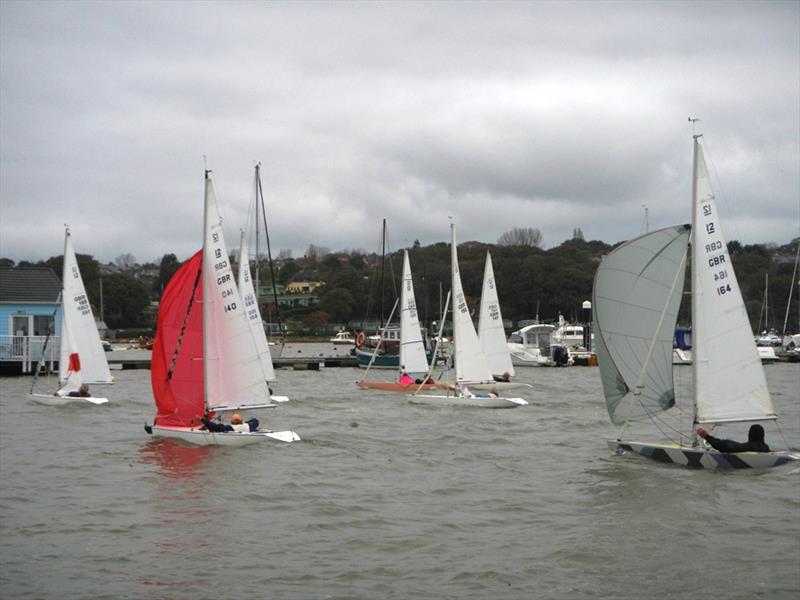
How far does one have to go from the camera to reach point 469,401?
1195 inches

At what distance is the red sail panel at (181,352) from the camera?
20859 mm

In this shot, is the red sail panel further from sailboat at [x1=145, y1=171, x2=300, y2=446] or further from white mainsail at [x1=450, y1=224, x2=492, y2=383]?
white mainsail at [x1=450, y1=224, x2=492, y2=383]

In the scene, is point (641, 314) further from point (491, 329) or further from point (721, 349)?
point (491, 329)

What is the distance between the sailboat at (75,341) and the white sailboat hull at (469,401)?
10270mm

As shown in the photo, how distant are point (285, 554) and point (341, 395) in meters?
23.4

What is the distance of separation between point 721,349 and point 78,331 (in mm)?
20860

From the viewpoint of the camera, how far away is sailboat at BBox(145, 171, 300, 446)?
20859 millimetres

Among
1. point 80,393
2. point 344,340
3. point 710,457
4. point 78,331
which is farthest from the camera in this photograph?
point 344,340

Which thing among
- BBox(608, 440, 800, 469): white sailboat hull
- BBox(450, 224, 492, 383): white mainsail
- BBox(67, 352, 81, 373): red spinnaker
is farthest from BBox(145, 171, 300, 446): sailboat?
BBox(450, 224, 492, 383): white mainsail

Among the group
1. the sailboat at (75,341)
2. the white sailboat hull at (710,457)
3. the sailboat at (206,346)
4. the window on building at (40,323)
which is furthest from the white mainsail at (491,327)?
the white sailboat hull at (710,457)

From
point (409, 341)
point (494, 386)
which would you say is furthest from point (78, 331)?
point (494, 386)

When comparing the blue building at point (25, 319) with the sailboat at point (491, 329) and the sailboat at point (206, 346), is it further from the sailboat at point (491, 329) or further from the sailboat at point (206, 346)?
the sailboat at point (206, 346)

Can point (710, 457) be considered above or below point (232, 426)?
below

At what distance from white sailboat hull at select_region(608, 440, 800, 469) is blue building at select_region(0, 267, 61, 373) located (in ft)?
96.0
